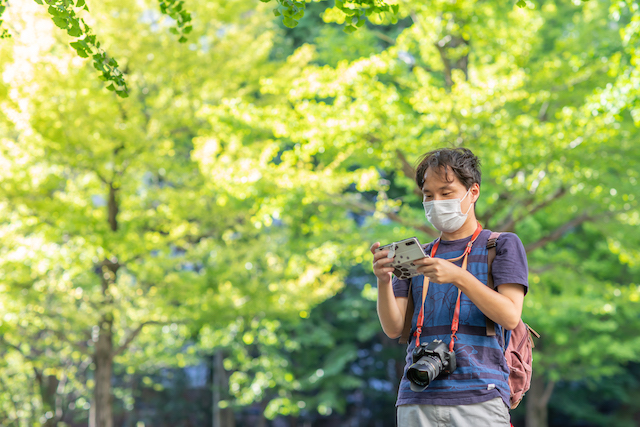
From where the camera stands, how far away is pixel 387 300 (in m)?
2.01

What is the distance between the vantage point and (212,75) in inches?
400

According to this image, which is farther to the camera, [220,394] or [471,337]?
[220,394]

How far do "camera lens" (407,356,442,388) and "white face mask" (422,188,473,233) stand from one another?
497 millimetres

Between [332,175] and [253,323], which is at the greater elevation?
[332,175]

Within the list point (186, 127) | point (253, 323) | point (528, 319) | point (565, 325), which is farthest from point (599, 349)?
point (186, 127)

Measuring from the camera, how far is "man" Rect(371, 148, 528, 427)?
5.74ft

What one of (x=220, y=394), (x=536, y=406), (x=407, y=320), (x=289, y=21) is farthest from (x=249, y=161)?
(x=536, y=406)

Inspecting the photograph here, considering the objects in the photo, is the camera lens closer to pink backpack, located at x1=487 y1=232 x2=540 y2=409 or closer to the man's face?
pink backpack, located at x1=487 y1=232 x2=540 y2=409

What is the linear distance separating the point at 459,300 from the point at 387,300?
0.26 m

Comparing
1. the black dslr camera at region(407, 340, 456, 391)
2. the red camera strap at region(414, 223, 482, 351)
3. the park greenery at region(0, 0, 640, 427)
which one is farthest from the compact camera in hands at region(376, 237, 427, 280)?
the park greenery at region(0, 0, 640, 427)

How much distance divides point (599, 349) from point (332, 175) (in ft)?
26.3

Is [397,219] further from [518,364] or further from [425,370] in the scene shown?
[425,370]

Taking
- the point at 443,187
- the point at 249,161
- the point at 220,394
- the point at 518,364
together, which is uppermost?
the point at 249,161

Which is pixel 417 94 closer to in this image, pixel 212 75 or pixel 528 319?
pixel 212 75
